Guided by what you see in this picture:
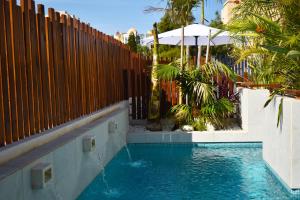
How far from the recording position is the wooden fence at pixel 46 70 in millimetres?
4445

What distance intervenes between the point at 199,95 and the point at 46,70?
6.31m

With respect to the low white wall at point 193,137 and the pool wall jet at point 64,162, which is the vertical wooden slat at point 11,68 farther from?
the low white wall at point 193,137

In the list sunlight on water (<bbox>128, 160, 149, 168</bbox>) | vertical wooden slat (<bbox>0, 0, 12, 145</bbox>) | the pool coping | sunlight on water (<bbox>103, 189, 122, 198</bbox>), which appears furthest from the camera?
sunlight on water (<bbox>128, 160, 149, 168</bbox>)

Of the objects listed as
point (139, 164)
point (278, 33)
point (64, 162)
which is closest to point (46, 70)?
point (64, 162)

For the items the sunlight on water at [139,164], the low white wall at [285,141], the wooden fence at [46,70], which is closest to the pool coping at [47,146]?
the wooden fence at [46,70]

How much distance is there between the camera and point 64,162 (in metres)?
5.55

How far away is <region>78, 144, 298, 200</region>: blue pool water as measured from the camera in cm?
627

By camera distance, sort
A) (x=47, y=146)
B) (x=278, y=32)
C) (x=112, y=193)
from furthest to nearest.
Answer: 1. (x=278, y=32)
2. (x=112, y=193)
3. (x=47, y=146)

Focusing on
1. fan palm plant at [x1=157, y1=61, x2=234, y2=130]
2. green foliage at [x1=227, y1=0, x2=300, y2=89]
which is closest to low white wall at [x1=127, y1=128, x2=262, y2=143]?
fan palm plant at [x1=157, y1=61, x2=234, y2=130]

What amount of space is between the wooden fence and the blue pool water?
1304 mm

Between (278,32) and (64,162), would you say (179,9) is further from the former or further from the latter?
(64,162)

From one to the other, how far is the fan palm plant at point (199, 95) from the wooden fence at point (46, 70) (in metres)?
2.11

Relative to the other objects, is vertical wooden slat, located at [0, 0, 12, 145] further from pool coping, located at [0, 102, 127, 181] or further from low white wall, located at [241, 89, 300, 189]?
low white wall, located at [241, 89, 300, 189]

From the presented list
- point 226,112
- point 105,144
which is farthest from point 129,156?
point 226,112
